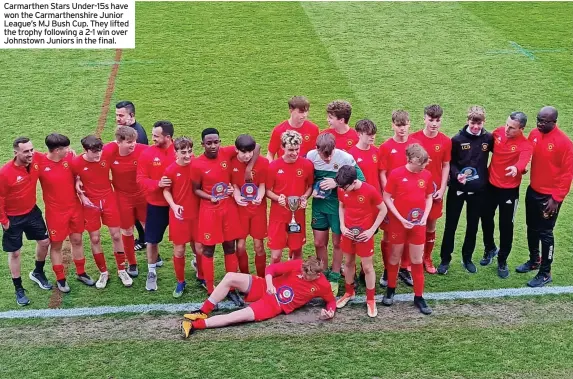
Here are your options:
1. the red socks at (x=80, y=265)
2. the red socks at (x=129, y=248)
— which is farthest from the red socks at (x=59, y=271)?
the red socks at (x=129, y=248)

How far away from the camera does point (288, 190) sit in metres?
6.82

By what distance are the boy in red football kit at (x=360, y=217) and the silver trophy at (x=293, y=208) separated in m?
0.42

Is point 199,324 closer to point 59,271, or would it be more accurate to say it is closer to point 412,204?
point 59,271

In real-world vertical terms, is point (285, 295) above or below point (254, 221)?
below

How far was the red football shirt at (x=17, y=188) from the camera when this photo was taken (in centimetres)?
660

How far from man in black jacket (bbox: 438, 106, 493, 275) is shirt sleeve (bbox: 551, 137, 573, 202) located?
2.23 ft

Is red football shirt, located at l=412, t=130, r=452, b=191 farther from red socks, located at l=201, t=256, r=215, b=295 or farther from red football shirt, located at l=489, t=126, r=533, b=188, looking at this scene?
red socks, located at l=201, t=256, r=215, b=295

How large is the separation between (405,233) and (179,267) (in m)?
2.26

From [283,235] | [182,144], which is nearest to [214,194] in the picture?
[182,144]

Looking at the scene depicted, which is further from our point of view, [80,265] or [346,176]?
[80,265]

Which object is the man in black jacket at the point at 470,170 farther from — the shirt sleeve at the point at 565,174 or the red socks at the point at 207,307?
the red socks at the point at 207,307

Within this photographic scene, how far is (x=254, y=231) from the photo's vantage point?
277 inches

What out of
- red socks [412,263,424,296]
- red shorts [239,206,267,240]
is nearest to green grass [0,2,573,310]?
red socks [412,263,424,296]

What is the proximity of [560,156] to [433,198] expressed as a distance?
1278mm
